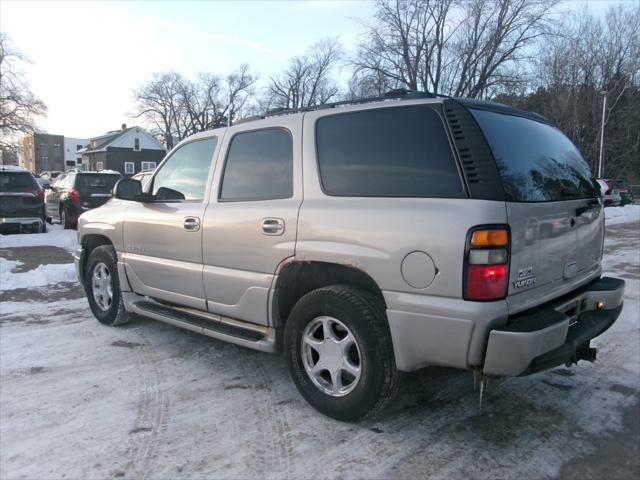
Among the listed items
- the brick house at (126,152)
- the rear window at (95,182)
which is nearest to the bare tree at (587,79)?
the rear window at (95,182)

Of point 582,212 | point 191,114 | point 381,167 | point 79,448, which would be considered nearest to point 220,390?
point 79,448

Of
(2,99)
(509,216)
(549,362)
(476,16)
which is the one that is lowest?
(549,362)

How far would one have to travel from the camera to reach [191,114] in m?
77.4

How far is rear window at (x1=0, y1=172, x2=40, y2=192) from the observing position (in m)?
11.7

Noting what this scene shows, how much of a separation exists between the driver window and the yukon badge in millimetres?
2536

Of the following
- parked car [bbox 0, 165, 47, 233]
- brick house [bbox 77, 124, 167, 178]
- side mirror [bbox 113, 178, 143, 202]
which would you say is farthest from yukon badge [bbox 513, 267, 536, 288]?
brick house [bbox 77, 124, 167, 178]

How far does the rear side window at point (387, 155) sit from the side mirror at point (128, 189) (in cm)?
207

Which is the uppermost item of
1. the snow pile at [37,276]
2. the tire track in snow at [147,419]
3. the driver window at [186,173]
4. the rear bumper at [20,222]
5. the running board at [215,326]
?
the driver window at [186,173]

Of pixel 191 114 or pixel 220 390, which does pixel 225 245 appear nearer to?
pixel 220 390

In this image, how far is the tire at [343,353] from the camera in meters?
2.97

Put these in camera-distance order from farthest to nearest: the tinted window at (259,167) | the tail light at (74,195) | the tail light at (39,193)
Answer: the tail light at (74,195) < the tail light at (39,193) < the tinted window at (259,167)

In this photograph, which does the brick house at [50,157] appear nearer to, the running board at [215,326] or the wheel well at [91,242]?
the wheel well at [91,242]

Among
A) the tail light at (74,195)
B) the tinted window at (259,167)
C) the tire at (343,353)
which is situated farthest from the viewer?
the tail light at (74,195)

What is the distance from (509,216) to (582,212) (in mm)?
989
